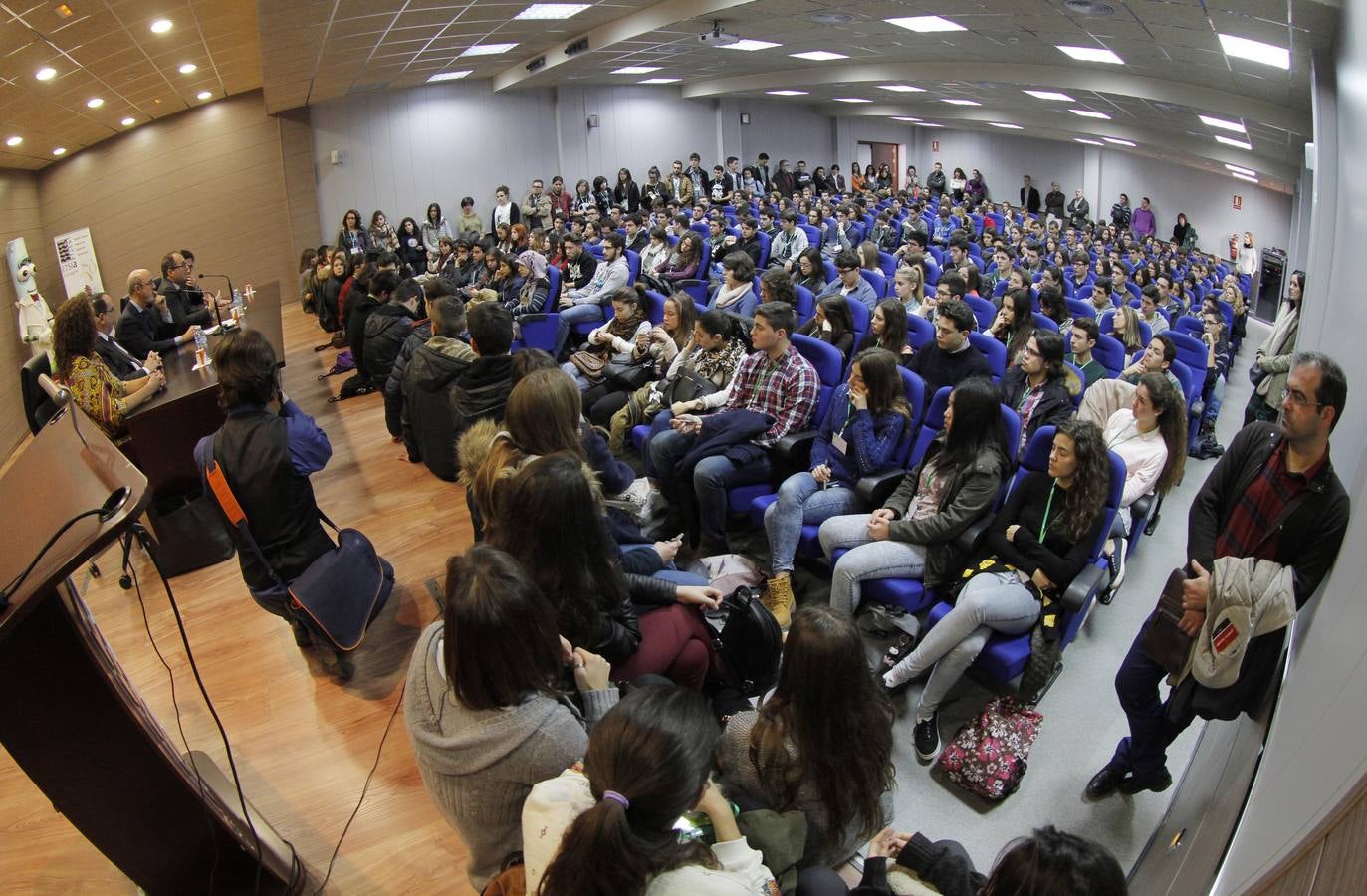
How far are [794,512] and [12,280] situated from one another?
1275 cm

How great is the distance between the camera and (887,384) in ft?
11.2

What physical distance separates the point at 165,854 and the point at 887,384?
2799 millimetres

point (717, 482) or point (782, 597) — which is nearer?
point (782, 597)

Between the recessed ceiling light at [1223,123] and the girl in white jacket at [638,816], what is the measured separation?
12.6 meters

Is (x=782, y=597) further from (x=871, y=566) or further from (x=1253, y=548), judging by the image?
(x=1253, y=548)

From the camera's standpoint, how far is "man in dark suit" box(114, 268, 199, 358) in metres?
5.07

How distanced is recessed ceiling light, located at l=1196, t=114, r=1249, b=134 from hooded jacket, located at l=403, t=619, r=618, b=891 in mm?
12618

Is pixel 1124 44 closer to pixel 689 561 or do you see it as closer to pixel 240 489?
pixel 689 561

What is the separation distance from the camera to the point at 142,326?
5.18 m

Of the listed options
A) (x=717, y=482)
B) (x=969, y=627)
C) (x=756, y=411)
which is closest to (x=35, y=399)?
(x=717, y=482)

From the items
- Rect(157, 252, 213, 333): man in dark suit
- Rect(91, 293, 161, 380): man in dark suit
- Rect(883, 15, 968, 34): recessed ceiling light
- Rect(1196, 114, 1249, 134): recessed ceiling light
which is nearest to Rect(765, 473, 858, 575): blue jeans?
Rect(91, 293, 161, 380): man in dark suit

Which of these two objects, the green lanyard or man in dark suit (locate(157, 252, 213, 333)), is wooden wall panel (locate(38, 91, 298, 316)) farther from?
the green lanyard

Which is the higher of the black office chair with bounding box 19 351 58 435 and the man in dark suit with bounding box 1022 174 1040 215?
the man in dark suit with bounding box 1022 174 1040 215

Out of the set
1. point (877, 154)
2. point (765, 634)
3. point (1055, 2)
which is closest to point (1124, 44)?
point (1055, 2)
